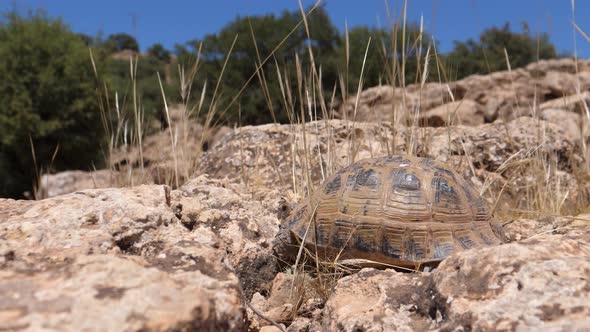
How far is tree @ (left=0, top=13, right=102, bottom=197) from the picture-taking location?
15938 millimetres

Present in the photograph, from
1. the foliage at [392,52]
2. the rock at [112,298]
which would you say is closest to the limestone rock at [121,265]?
the rock at [112,298]

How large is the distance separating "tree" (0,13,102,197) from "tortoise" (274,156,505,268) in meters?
15.5

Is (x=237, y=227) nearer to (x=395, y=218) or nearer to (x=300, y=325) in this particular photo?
(x=300, y=325)

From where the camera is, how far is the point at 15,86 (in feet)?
52.5

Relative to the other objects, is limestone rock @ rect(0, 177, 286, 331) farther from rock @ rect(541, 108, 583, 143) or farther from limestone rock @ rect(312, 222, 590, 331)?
rock @ rect(541, 108, 583, 143)

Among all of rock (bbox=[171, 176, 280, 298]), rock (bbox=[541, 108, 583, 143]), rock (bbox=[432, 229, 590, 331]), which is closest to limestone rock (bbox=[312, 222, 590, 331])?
rock (bbox=[432, 229, 590, 331])

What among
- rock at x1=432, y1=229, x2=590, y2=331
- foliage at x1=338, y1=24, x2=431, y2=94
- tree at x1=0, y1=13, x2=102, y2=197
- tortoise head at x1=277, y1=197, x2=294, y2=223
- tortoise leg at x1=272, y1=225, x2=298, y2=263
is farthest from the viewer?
tree at x1=0, y1=13, x2=102, y2=197

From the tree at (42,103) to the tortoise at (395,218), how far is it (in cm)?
1548

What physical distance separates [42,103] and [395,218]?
17024 millimetres

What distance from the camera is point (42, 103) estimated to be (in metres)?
16.4

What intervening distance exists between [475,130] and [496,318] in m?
4.17

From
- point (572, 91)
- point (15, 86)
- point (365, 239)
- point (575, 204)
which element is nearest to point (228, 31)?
point (15, 86)

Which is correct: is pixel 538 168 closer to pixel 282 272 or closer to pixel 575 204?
pixel 575 204

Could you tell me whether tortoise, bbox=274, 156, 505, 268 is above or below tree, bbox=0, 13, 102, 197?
below
